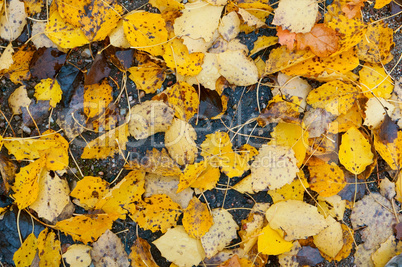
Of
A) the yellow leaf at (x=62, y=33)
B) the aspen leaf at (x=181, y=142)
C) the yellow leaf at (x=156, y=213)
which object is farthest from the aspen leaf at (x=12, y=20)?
the yellow leaf at (x=156, y=213)

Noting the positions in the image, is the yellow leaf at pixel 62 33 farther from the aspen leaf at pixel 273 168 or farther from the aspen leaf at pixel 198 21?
the aspen leaf at pixel 273 168

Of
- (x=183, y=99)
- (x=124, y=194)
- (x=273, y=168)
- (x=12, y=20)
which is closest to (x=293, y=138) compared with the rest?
(x=273, y=168)

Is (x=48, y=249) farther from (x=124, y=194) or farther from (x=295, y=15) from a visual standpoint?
(x=295, y=15)

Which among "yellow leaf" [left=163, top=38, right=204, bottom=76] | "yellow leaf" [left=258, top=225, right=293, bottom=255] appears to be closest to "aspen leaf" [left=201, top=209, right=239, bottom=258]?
"yellow leaf" [left=258, top=225, right=293, bottom=255]

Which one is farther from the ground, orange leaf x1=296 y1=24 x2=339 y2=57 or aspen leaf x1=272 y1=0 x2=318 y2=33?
aspen leaf x1=272 y1=0 x2=318 y2=33

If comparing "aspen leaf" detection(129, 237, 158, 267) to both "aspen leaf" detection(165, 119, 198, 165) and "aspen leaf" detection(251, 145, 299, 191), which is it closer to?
"aspen leaf" detection(165, 119, 198, 165)

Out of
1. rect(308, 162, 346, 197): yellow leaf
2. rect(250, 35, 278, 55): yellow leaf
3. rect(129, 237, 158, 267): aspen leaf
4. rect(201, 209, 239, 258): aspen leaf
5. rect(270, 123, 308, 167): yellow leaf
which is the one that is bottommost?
rect(129, 237, 158, 267): aspen leaf
